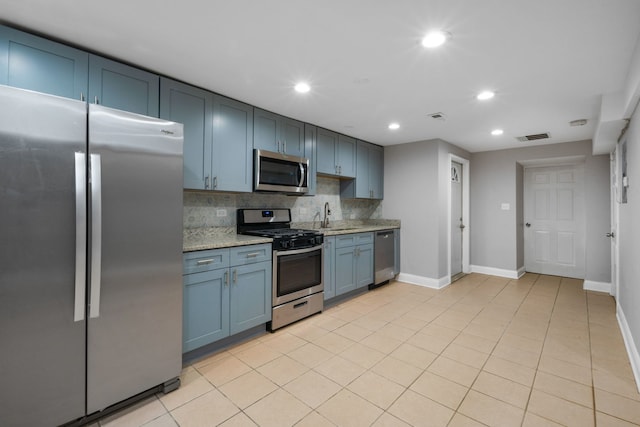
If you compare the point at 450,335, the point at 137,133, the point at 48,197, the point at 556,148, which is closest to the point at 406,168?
the point at 556,148

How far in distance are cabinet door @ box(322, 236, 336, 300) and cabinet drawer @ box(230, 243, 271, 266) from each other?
92 cm

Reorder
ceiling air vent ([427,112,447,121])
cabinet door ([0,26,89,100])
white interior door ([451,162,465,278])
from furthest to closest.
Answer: white interior door ([451,162,465,278])
ceiling air vent ([427,112,447,121])
cabinet door ([0,26,89,100])

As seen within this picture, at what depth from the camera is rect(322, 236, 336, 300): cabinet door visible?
11.8 feet

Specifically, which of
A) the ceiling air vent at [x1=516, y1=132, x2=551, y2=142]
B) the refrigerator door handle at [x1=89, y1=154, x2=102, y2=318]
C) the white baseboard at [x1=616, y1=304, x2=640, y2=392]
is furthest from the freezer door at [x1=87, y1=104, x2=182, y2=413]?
the ceiling air vent at [x1=516, y1=132, x2=551, y2=142]

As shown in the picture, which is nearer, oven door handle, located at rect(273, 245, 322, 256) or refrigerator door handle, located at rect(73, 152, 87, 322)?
refrigerator door handle, located at rect(73, 152, 87, 322)

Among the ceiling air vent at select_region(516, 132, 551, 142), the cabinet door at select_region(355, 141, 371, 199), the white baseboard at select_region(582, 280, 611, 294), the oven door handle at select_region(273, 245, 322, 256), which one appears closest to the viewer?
the oven door handle at select_region(273, 245, 322, 256)

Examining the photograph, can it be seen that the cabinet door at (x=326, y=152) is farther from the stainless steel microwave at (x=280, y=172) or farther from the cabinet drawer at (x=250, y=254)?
the cabinet drawer at (x=250, y=254)

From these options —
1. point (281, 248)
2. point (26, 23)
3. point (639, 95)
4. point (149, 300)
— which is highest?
point (26, 23)

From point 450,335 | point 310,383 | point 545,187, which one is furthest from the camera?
point 545,187

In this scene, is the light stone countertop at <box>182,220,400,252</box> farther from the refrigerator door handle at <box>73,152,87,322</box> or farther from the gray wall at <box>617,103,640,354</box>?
the gray wall at <box>617,103,640,354</box>

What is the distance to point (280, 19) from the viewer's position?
1725 millimetres

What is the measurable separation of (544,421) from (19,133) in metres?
3.24

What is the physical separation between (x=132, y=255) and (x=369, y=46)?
2028 millimetres

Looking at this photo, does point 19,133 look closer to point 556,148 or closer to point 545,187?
point 556,148
